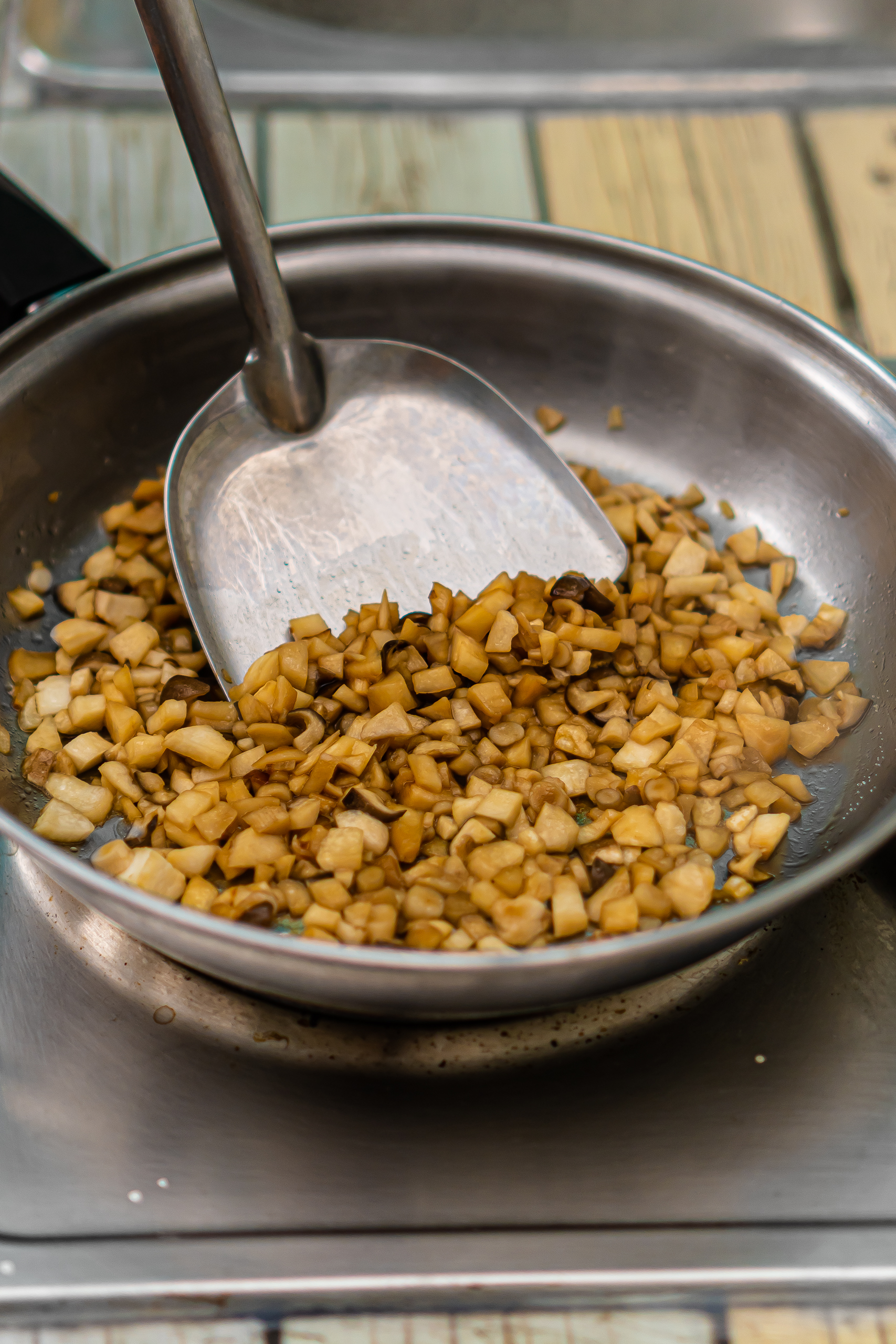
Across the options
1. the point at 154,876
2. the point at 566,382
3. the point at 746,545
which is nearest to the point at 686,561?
the point at 746,545

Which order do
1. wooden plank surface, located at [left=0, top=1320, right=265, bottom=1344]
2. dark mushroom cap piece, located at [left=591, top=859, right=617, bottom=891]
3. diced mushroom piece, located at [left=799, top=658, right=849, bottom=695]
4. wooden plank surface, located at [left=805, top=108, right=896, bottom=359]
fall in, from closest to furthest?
wooden plank surface, located at [left=0, top=1320, right=265, bottom=1344], dark mushroom cap piece, located at [left=591, top=859, right=617, bottom=891], diced mushroom piece, located at [left=799, top=658, right=849, bottom=695], wooden plank surface, located at [left=805, top=108, right=896, bottom=359]

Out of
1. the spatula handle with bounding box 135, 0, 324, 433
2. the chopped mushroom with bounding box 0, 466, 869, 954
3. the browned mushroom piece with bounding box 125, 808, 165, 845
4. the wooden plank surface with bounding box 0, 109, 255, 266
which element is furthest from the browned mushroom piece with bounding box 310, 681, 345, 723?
the wooden plank surface with bounding box 0, 109, 255, 266

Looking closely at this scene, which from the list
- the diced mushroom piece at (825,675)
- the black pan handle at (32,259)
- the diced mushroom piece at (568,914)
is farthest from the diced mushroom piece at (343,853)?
the black pan handle at (32,259)

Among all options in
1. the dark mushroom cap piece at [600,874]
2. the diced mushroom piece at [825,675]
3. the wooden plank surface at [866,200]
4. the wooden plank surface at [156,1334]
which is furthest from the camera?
the wooden plank surface at [866,200]

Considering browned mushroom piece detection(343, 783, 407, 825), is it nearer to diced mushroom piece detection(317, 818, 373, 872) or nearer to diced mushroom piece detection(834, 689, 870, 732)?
diced mushroom piece detection(317, 818, 373, 872)

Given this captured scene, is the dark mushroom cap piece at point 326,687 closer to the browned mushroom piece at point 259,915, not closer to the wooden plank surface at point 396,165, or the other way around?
the browned mushroom piece at point 259,915

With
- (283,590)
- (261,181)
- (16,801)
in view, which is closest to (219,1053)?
(16,801)
